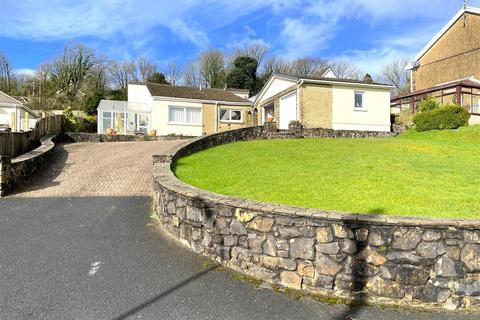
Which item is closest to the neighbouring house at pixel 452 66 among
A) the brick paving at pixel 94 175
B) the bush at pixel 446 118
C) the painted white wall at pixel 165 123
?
the bush at pixel 446 118

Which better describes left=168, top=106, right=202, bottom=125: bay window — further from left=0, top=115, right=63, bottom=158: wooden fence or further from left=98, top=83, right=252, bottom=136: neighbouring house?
left=0, top=115, right=63, bottom=158: wooden fence

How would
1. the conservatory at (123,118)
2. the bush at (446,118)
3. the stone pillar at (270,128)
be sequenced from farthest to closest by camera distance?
the conservatory at (123,118)
the bush at (446,118)
the stone pillar at (270,128)

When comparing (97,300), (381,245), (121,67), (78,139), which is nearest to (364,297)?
(381,245)

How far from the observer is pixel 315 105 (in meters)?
22.0

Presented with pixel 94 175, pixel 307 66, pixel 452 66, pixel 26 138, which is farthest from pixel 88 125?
pixel 307 66

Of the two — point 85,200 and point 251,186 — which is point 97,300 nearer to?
point 251,186

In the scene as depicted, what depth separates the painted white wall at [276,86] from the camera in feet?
79.6

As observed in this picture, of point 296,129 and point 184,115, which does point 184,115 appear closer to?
point 184,115

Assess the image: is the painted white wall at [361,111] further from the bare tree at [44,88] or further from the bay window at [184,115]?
the bare tree at [44,88]

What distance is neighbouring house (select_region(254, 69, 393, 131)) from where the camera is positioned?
21.8 meters

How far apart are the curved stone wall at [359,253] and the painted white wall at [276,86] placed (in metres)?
19.6

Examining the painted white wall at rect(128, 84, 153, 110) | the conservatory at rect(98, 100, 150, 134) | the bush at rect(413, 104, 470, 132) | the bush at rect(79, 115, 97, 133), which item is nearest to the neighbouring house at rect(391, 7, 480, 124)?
the bush at rect(413, 104, 470, 132)

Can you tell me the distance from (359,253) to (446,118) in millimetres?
18644

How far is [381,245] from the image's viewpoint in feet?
13.1
